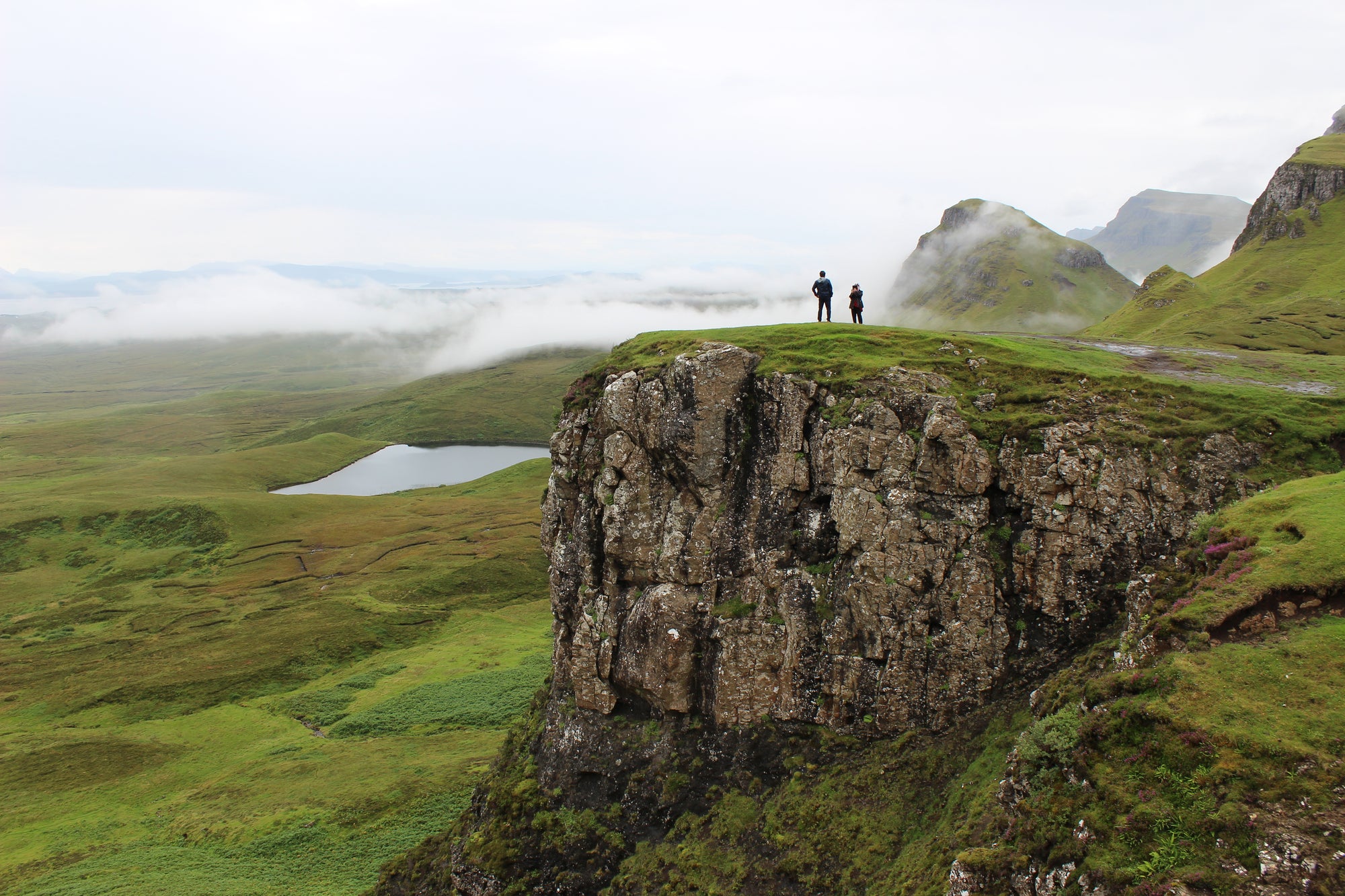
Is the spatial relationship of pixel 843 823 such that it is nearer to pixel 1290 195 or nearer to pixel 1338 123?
pixel 1290 195

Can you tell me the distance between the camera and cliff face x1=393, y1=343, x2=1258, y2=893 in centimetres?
2366

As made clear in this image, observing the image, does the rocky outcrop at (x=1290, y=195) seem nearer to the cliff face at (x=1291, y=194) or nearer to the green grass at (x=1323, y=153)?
the cliff face at (x=1291, y=194)

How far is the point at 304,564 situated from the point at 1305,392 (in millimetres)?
114822

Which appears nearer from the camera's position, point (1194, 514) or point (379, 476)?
point (1194, 514)

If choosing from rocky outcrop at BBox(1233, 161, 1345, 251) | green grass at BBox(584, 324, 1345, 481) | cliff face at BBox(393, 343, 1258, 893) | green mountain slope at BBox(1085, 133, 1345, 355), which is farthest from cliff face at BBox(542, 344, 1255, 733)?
rocky outcrop at BBox(1233, 161, 1345, 251)

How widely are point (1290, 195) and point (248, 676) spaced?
134 meters

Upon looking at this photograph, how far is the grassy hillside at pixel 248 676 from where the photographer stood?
42.7 metres

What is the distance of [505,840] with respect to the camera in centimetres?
2997

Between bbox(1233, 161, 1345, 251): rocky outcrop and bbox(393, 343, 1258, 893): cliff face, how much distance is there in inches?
3413

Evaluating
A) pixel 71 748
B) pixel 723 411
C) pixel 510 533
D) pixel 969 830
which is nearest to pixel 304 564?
pixel 510 533

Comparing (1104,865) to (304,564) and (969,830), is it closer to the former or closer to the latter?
(969,830)

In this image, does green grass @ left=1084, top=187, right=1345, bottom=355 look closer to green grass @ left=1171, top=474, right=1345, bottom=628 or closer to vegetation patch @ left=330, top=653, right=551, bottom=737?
green grass @ left=1171, top=474, right=1345, bottom=628

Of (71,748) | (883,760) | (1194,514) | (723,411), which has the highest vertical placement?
(723,411)

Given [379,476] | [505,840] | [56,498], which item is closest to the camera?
[505,840]
